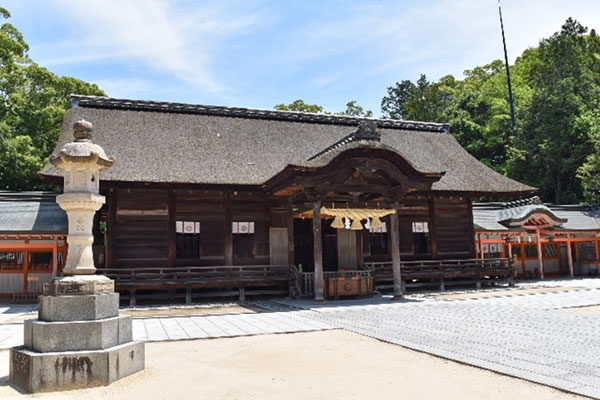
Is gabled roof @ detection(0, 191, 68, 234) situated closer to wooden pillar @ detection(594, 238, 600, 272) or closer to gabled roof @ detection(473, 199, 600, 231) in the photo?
gabled roof @ detection(473, 199, 600, 231)

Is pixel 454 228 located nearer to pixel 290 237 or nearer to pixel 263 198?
pixel 290 237

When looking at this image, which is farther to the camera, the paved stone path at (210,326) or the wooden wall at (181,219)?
the wooden wall at (181,219)

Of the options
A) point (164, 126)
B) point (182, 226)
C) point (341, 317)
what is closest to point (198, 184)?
point (182, 226)

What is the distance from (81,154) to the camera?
6.91 metres

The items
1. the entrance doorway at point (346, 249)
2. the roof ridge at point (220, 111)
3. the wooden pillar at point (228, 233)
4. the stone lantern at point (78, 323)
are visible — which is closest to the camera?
the stone lantern at point (78, 323)

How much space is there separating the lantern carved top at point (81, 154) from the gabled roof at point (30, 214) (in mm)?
9846

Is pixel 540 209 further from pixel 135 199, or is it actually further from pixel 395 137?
pixel 135 199

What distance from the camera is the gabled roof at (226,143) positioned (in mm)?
16312

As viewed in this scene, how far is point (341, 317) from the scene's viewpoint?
37.5ft

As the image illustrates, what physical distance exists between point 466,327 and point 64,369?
23.8ft

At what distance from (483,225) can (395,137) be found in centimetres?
587

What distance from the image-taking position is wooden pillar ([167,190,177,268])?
16203 mm

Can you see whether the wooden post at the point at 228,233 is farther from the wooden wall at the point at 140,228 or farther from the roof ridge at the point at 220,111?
the roof ridge at the point at 220,111

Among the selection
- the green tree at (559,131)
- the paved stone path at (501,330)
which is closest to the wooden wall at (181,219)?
the paved stone path at (501,330)
